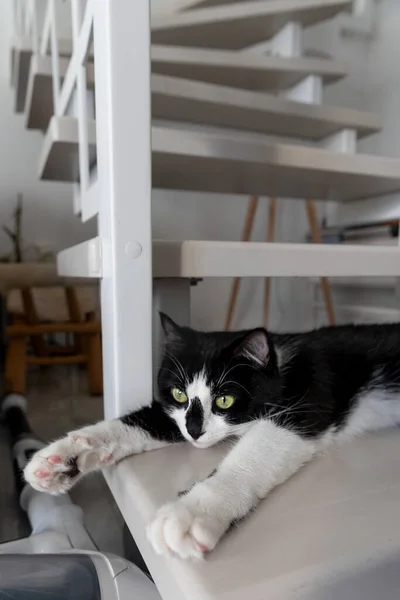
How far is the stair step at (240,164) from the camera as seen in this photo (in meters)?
1.02

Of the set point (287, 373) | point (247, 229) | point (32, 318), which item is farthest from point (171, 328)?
point (247, 229)

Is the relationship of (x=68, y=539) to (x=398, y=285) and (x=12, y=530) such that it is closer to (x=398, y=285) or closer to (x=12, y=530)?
(x=12, y=530)

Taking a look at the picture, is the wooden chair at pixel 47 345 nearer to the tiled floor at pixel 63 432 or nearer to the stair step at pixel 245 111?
the tiled floor at pixel 63 432

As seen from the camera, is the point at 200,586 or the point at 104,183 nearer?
the point at 200,586

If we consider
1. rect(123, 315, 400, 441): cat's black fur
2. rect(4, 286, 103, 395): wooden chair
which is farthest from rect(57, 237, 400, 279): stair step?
rect(4, 286, 103, 395): wooden chair

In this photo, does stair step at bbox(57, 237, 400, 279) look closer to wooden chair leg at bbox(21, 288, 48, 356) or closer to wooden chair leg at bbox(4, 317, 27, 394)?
wooden chair leg at bbox(4, 317, 27, 394)

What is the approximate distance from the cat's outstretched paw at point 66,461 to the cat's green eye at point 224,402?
0.58 ft

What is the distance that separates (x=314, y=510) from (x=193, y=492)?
0.14m

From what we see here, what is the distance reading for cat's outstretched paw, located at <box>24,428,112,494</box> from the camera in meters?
0.59

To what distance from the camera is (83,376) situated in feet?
6.30

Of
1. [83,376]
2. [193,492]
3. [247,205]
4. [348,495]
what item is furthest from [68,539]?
[247,205]

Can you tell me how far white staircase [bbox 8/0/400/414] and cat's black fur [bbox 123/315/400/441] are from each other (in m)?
0.09

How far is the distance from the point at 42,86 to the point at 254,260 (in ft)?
2.89

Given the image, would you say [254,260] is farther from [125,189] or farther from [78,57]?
[78,57]
